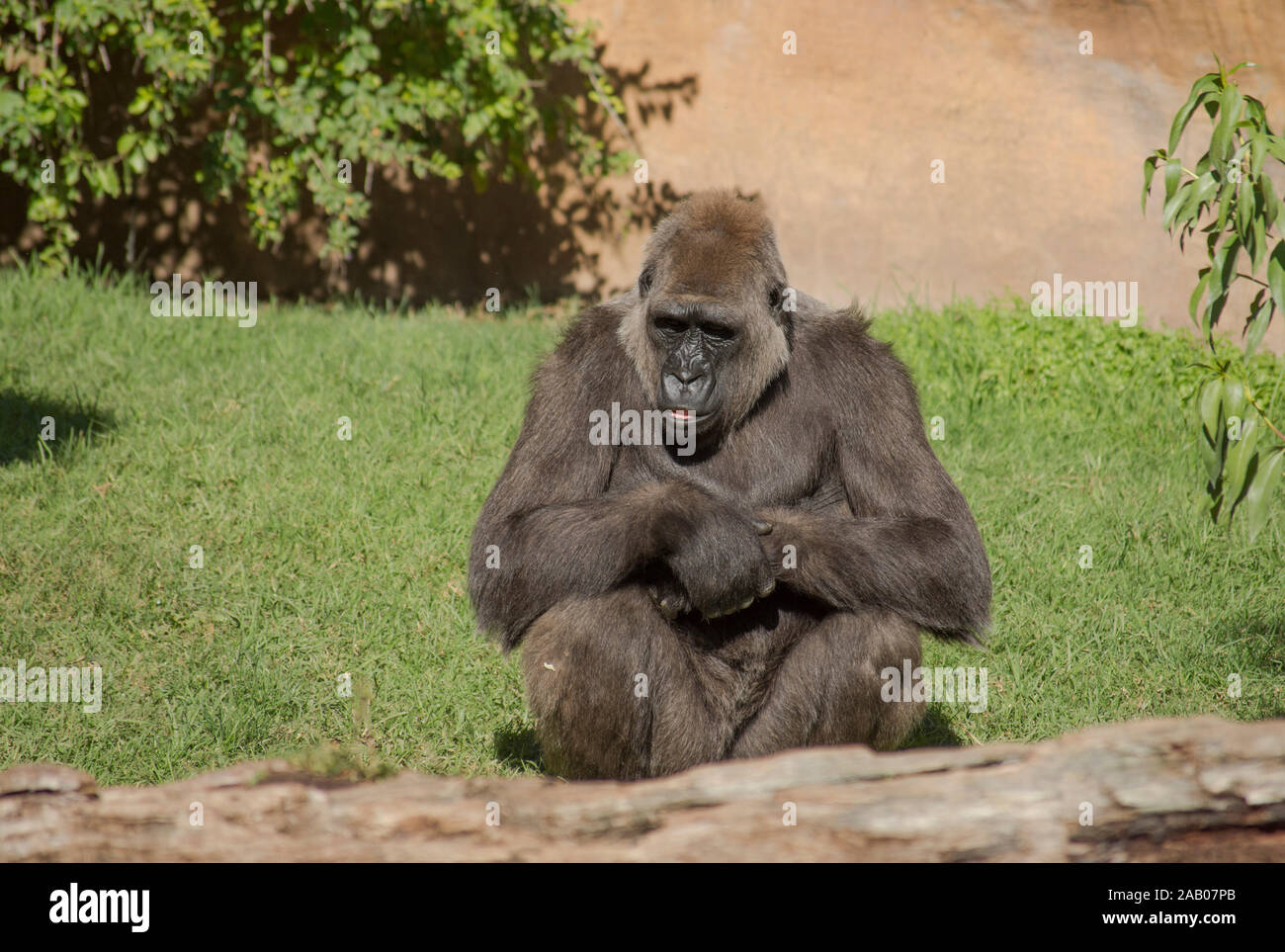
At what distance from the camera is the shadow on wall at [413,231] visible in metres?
11.2

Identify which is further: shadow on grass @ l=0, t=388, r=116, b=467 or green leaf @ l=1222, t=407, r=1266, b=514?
shadow on grass @ l=0, t=388, r=116, b=467

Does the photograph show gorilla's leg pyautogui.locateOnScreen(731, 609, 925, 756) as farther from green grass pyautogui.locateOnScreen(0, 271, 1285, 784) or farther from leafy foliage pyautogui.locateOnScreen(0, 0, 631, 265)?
leafy foliage pyautogui.locateOnScreen(0, 0, 631, 265)

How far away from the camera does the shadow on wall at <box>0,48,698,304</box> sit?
11.2 m

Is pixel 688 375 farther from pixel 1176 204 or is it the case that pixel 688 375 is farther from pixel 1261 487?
pixel 1261 487

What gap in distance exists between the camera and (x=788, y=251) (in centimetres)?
1109

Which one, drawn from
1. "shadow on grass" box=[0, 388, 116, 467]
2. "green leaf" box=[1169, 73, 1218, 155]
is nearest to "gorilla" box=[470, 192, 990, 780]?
"green leaf" box=[1169, 73, 1218, 155]

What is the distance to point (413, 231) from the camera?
11.6 m

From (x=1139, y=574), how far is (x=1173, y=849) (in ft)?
13.0

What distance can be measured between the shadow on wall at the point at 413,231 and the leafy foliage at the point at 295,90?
774 mm

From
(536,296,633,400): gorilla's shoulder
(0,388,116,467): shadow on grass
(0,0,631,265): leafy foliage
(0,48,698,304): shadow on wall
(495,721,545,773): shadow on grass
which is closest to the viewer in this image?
(536,296,633,400): gorilla's shoulder

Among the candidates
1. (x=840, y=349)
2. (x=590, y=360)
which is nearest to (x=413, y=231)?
(x=590, y=360)

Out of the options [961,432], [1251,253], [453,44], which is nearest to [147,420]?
[453,44]

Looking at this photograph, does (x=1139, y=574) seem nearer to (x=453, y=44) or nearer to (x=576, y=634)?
(x=576, y=634)

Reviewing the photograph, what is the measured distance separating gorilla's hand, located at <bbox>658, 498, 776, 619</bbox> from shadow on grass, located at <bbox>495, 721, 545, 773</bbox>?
4.03ft
